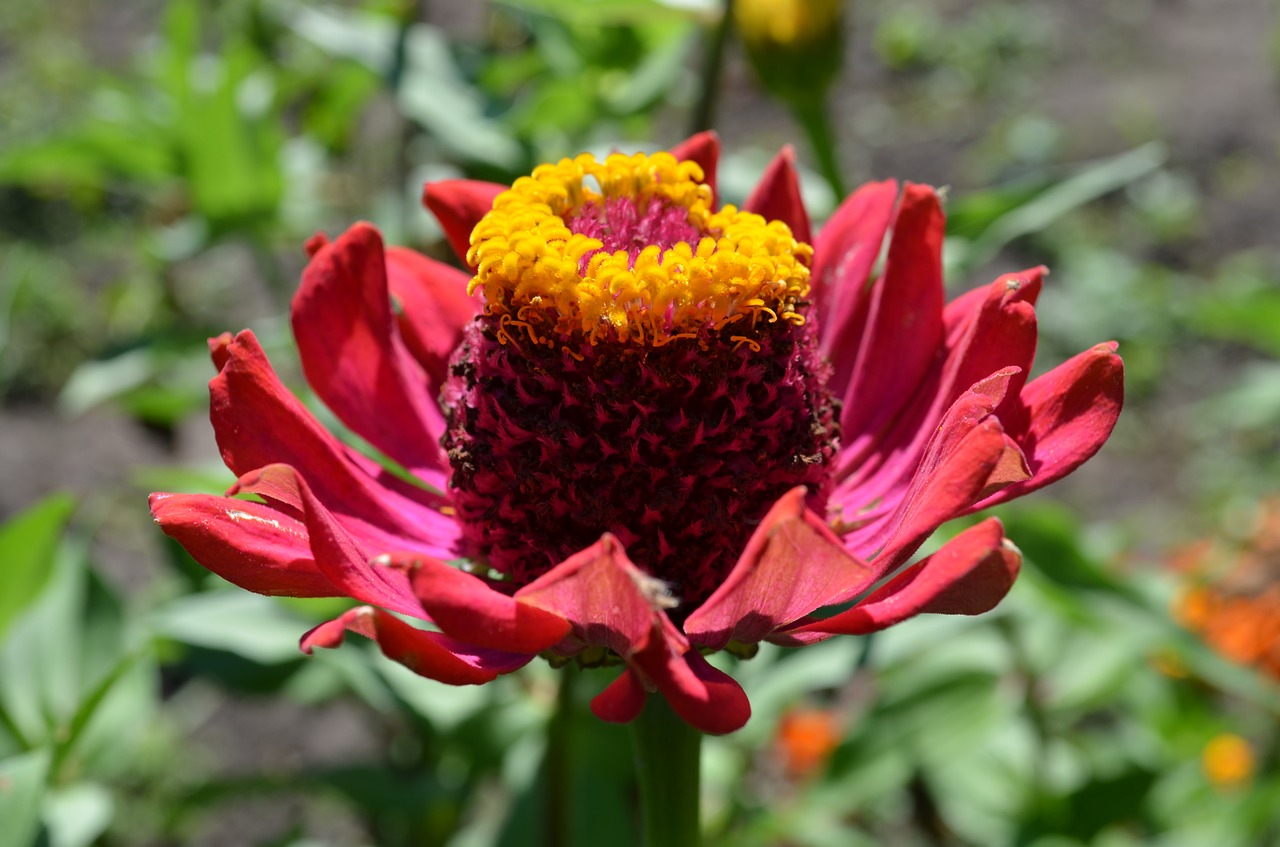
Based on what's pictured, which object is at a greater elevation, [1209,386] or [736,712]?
[736,712]

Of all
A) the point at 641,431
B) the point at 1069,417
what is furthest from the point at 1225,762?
the point at 641,431

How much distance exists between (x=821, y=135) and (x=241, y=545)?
3.48 ft

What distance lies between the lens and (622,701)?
2.67 feet

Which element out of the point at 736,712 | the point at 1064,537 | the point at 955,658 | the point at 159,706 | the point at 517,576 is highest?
the point at 736,712

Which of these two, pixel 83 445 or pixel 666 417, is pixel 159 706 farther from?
pixel 666 417

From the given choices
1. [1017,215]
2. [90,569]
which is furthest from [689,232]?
[90,569]

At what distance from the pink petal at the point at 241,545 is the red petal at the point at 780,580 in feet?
0.88

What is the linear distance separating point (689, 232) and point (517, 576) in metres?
0.33

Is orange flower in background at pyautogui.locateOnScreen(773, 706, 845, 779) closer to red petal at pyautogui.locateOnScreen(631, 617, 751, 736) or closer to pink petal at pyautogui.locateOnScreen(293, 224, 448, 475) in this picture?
pink petal at pyautogui.locateOnScreen(293, 224, 448, 475)

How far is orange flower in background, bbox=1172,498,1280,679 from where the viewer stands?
82.4 inches

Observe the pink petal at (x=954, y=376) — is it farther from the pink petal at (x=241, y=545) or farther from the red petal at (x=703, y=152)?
the pink petal at (x=241, y=545)

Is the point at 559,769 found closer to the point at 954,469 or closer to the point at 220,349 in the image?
the point at 220,349

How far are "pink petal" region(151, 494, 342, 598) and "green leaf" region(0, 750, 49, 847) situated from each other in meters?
0.33

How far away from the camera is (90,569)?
64.1 inches
